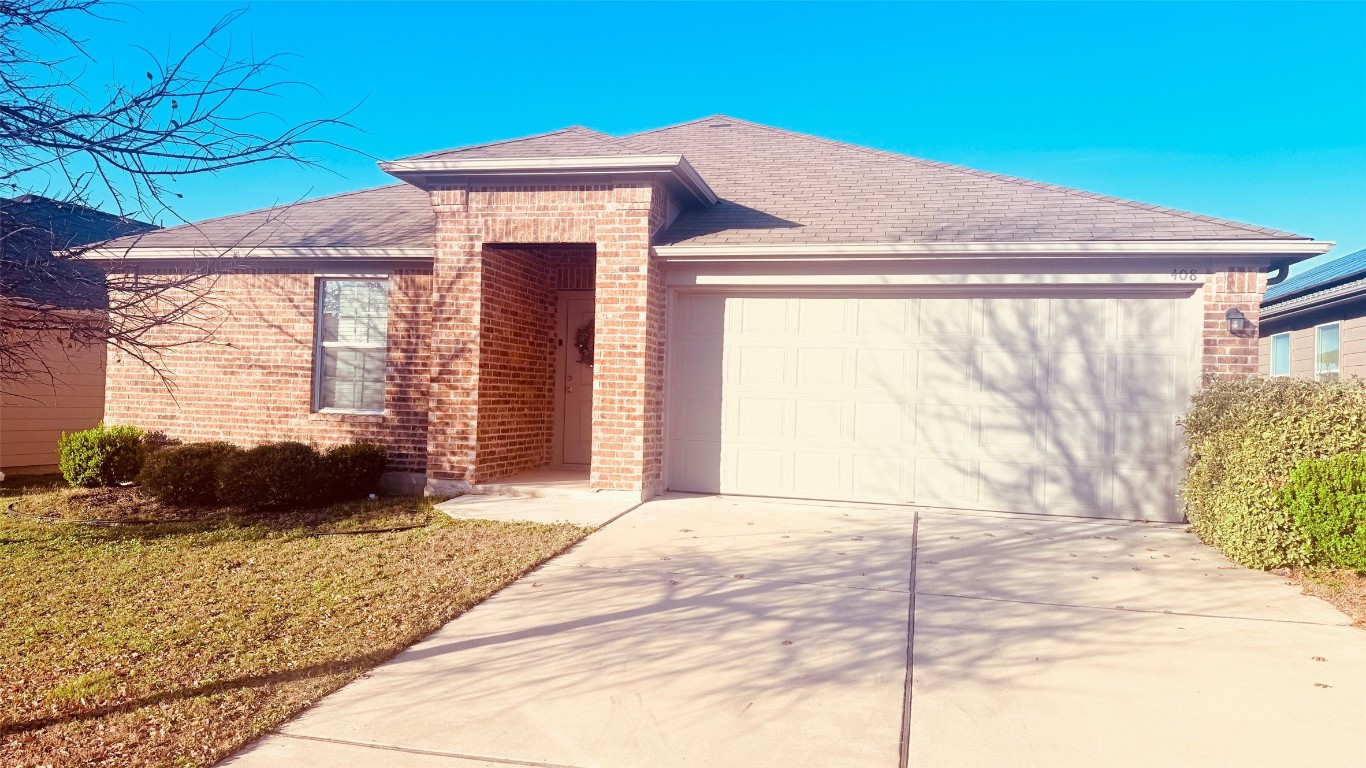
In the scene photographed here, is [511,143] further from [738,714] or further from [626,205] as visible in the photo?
[738,714]

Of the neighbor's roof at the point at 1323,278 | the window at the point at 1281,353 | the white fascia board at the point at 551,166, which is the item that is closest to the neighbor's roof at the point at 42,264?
the white fascia board at the point at 551,166

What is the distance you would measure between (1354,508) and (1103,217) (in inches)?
164

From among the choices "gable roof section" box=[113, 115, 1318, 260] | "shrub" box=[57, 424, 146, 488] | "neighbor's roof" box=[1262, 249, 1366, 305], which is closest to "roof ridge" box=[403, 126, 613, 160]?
"gable roof section" box=[113, 115, 1318, 260]

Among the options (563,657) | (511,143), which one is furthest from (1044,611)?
(511,143)

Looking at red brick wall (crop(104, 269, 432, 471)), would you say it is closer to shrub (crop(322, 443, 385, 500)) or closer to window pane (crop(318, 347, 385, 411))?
window pane (crop(318, 347, 385, 411))

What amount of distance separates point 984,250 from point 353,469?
6.83m

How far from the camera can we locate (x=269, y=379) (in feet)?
35.1

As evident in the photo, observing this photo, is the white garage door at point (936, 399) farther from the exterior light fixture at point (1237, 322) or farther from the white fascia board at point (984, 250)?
the white fascia board at point (984, 250)

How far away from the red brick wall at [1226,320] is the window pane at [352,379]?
28.4ft

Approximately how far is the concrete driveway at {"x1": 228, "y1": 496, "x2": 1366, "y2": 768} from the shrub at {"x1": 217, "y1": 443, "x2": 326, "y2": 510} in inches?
143

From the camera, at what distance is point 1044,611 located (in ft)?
18.4

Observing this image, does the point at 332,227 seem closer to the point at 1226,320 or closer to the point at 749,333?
the point at 749,333

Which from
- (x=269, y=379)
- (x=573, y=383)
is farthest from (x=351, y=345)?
(x=573, y=383)

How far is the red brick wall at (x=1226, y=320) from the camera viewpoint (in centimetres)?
843
